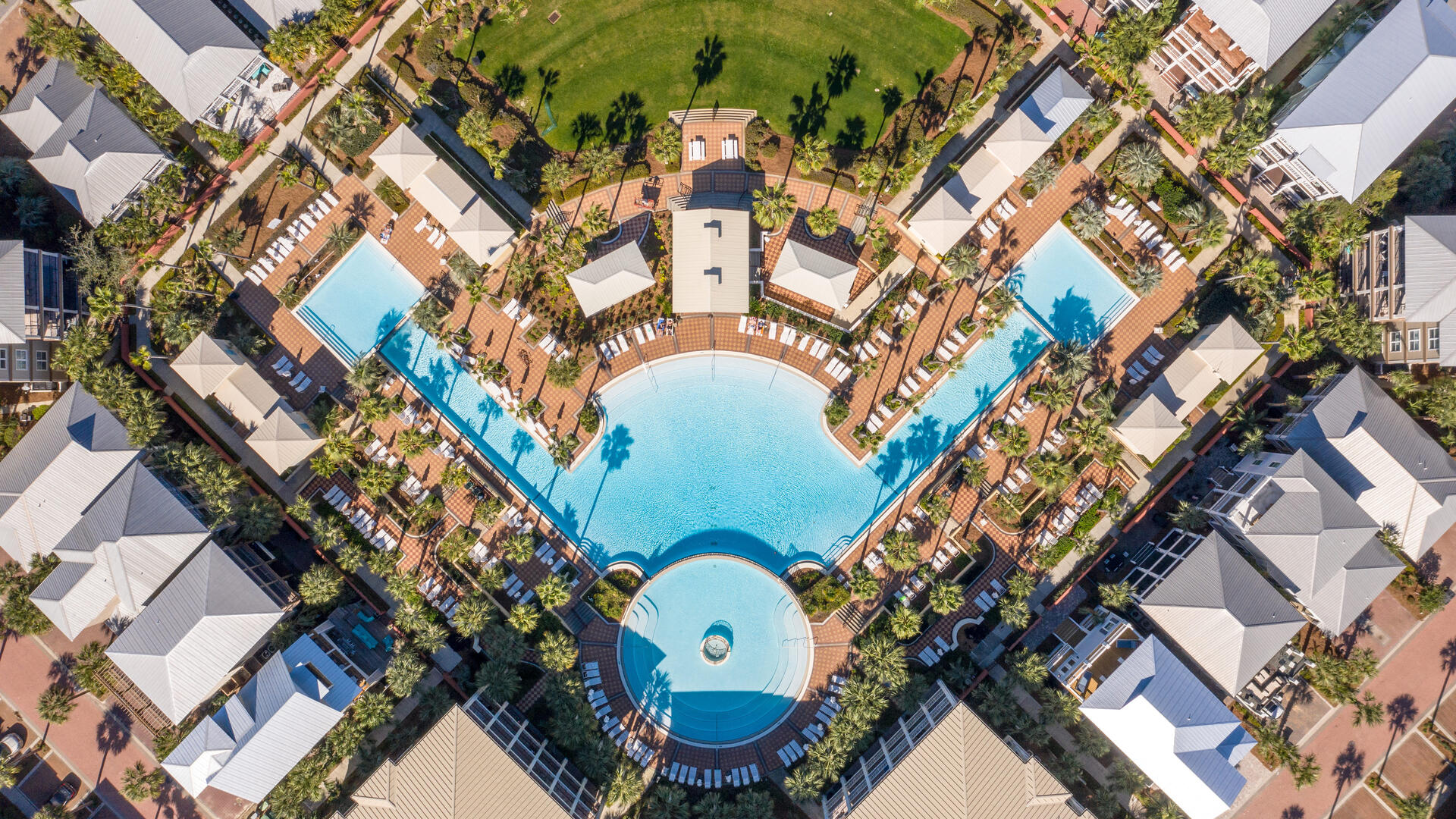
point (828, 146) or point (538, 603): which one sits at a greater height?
point (828, 146)

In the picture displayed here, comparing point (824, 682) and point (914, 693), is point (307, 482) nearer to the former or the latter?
point (824, 682)

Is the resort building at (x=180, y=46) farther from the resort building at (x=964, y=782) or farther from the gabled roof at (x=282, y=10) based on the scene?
the resort building at (x=964, y=782)

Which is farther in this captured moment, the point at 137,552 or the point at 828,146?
the point at 828,146

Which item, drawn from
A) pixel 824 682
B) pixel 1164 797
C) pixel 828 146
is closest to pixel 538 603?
pixel 824 682

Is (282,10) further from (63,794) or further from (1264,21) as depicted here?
(1264,21)

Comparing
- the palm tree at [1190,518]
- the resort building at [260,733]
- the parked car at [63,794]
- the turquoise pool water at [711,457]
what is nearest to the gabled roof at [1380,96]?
the palm tree at [1190,518]

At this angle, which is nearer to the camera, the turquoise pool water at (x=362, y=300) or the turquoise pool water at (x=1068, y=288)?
the turquoise pool water at (x=1068, y=288)

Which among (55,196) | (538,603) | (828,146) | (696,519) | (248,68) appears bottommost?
(538,603)
